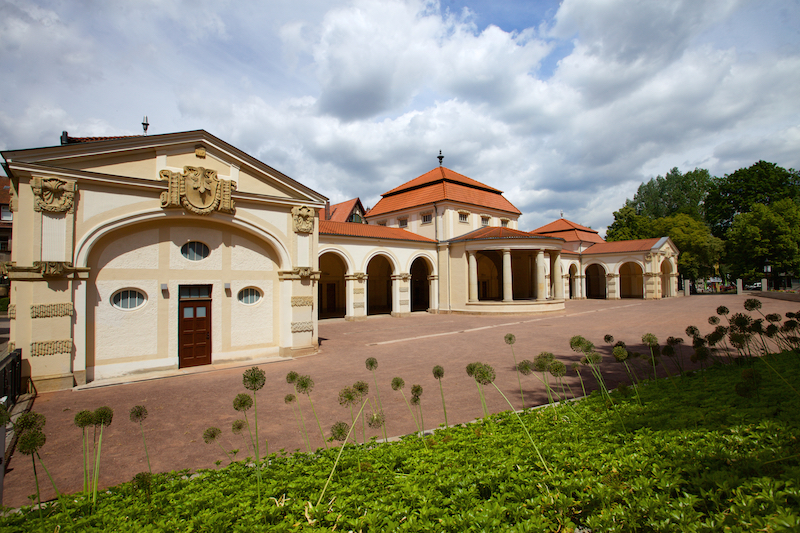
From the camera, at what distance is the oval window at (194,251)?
11539 mm

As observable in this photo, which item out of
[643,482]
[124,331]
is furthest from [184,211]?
[643,482]

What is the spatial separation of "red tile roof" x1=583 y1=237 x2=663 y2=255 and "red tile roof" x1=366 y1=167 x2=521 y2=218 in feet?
46.3

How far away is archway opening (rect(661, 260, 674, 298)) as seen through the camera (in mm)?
45219

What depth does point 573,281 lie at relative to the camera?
45906 millimetres

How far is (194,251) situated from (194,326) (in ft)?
7.39

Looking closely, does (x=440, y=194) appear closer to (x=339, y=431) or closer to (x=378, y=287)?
(x=378, y=287)

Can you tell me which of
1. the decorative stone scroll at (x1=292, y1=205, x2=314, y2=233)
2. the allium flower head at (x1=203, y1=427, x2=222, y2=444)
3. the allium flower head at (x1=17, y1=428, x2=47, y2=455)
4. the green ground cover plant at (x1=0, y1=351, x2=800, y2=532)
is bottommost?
the green ground cover plant at (x1=0, y1=351, x2=800, y2=532)

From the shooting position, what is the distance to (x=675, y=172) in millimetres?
73125

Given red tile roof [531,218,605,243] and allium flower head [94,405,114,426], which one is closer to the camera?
allium flower head [94,405,114,426]

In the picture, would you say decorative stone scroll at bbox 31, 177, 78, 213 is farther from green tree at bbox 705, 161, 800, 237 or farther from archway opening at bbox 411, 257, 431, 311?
green tree at bbox 705, 161, 800, 237

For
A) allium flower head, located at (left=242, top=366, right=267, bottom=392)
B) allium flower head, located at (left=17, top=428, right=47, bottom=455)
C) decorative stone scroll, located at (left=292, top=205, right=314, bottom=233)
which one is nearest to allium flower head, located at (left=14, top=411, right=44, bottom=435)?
allium flower head, located at (left=17, top=428, right=47, bottom=455)

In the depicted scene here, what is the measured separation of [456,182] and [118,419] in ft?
101

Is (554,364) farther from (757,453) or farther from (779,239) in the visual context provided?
(779,239)

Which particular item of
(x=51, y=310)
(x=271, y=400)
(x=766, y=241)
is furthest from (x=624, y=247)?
(x=51, y=310)
